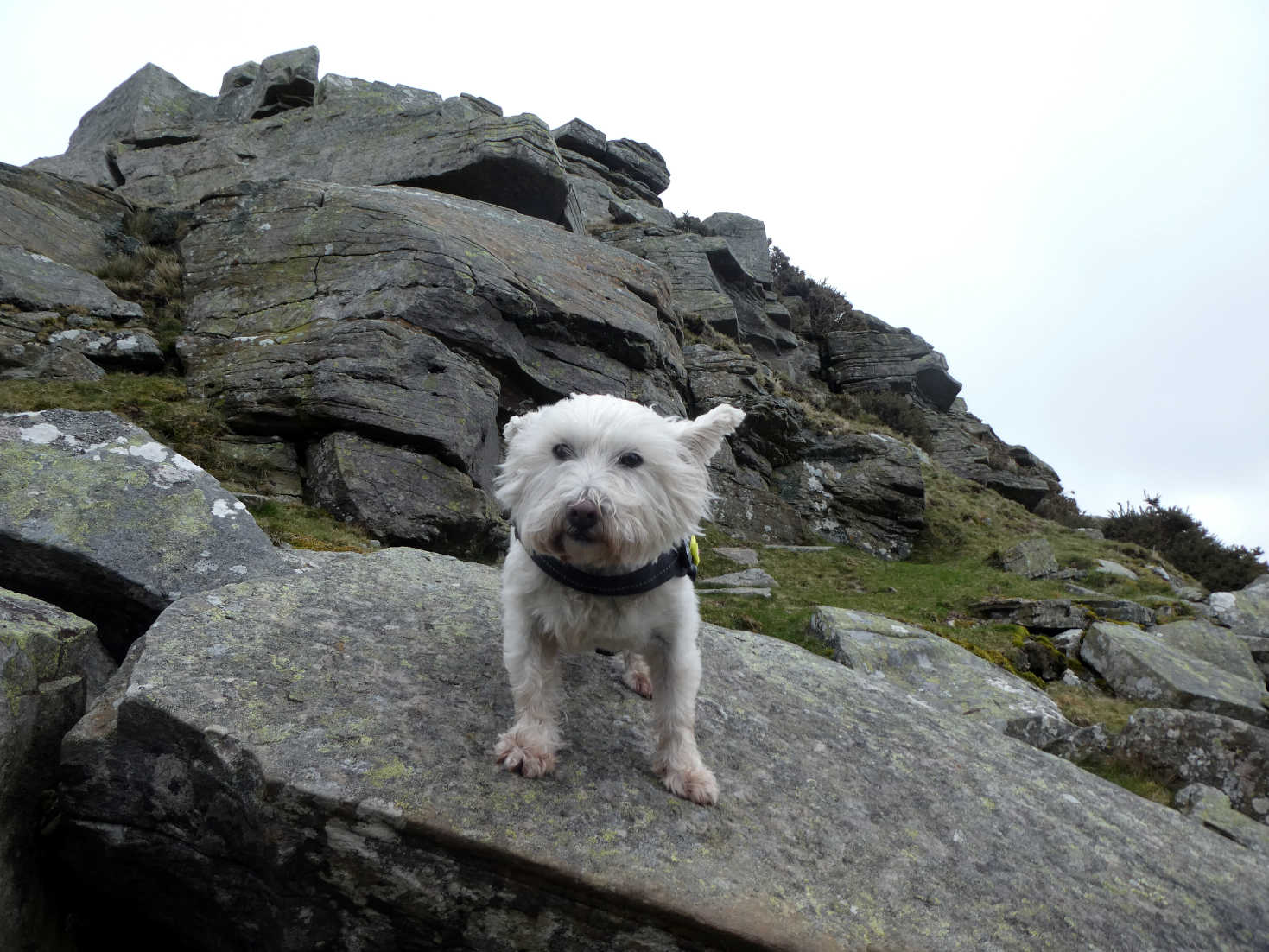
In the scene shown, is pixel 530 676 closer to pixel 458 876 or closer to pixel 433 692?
pixel 433 692

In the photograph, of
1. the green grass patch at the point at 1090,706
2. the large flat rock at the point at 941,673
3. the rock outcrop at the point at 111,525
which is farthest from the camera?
the green grass patch at the point at 1090,706

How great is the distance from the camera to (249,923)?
3881 mm

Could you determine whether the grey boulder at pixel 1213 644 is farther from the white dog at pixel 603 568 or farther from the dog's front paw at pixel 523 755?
the dog's front paw at pixel 523 755

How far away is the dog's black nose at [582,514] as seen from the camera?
3994 millimetres

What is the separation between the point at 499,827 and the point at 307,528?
23.8 ft

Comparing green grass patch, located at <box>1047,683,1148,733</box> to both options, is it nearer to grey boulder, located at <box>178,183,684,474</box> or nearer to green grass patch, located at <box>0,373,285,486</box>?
grey boulder, located at <box>178,183,684,474</box>

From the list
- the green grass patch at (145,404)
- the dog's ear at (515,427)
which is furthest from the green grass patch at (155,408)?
the dog's ear at (515,427)

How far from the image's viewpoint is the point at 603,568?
4.39m

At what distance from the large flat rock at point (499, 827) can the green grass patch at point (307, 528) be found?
3347 mm

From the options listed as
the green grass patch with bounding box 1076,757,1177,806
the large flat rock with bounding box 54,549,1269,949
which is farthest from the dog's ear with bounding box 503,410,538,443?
the green grass patch with bounding box 1076,757,1177,806

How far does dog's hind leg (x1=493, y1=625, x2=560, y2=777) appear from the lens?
4.14 m

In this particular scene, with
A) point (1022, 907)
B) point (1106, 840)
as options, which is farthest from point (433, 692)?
point (1106, 840)

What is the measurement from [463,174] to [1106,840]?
22.2 metres

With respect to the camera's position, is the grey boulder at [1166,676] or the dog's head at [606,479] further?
the grey boulder at [1166,676]
